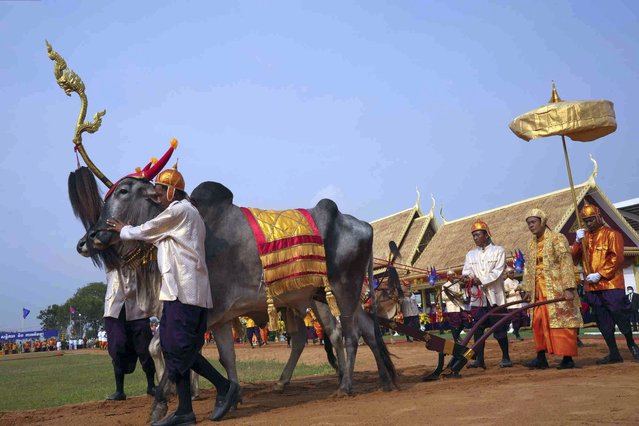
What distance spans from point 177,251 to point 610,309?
613 cm

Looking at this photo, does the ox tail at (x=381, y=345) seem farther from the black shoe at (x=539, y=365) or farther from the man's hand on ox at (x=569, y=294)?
the man's hand on ox at (x=569, y=294)

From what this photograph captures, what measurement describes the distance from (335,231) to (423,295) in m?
23.6

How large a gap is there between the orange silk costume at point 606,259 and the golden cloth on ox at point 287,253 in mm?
4013

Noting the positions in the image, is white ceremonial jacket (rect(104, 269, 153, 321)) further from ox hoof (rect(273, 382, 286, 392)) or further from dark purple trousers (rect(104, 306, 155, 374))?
ox hoof (rect(273, 382, 286, 392))

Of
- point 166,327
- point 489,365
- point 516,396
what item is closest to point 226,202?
point 166,327

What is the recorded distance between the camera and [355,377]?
855 cm

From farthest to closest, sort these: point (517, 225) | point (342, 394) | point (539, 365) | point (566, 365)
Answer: point (517, 225), point (539, 365), point (566, 365), point (342, 394)

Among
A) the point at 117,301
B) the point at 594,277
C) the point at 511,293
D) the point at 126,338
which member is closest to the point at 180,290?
the point at 117,301

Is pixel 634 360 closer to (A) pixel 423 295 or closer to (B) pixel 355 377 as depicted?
(B) pixel 355 377

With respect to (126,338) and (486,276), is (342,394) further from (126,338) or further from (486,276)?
(486,276)

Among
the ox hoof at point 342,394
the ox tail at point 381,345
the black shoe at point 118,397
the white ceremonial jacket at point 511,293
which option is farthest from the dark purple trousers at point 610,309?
the black shoe at point 118,397

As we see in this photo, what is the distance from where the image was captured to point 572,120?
8.38 meters

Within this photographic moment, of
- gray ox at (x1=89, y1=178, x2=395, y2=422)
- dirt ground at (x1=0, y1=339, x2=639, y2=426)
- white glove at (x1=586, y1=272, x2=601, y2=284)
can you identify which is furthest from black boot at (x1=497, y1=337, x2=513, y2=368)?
gray ox at (x1=89, y1=178, x2=395, y2=422)

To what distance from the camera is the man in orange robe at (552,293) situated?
783 cm
